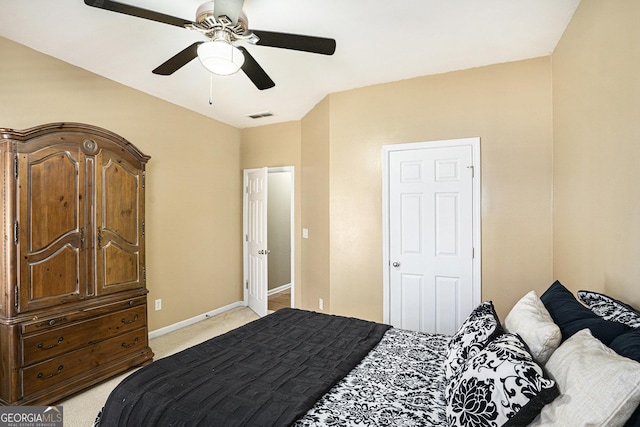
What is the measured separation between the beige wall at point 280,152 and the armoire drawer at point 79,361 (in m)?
2.03

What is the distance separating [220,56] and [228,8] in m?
0.24

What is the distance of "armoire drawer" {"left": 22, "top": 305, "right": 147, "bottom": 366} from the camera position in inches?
91.1

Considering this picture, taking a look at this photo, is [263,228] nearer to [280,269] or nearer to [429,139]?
[280,269]

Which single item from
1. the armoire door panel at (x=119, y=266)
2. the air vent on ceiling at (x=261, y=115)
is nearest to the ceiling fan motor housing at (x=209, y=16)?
the armoire door panel at (x=119, y=266)

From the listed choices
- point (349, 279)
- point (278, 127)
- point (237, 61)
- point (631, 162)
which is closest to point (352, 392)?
point (631, 162)

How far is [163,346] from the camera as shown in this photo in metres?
3.52

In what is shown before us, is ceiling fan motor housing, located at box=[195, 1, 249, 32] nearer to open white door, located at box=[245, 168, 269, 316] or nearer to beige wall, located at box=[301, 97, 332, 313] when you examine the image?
beige wall, located at box=[301, 97, 332, 313]

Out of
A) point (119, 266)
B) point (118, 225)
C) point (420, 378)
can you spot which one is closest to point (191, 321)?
point (119, 266)

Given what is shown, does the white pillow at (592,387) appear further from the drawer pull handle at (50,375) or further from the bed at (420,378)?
the drawer pull handle at (50,375)

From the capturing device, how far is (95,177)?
2.73 metres

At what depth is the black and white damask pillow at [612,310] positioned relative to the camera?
1181 mm

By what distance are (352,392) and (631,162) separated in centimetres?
160

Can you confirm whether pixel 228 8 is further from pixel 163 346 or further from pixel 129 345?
pixel 163 346

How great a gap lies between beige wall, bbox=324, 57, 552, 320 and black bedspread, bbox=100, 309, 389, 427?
147 cm
